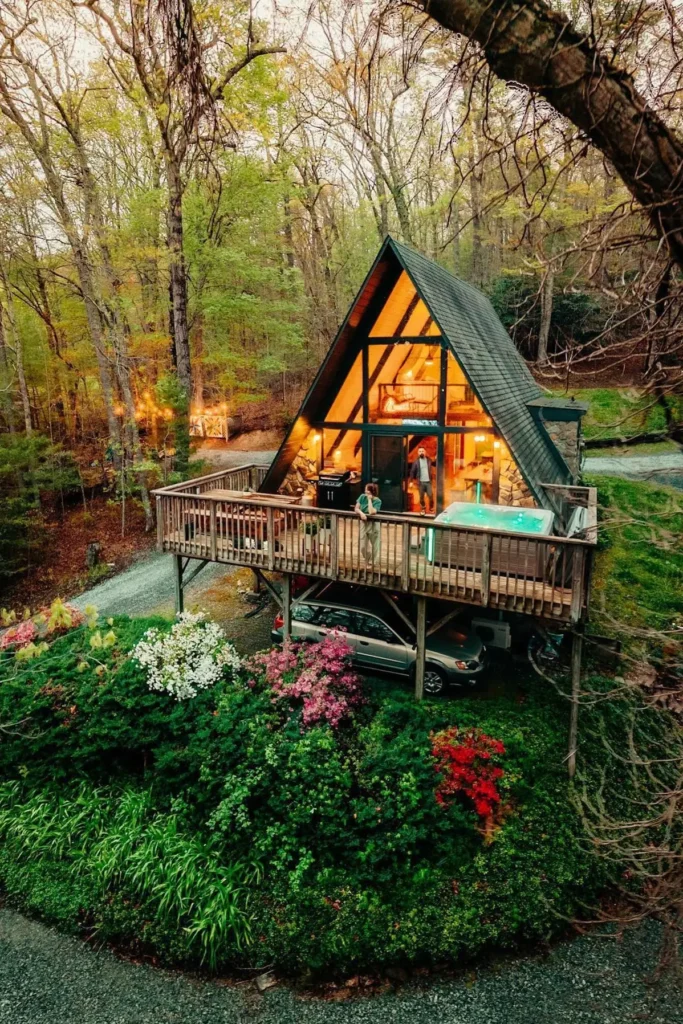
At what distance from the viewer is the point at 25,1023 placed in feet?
20.0

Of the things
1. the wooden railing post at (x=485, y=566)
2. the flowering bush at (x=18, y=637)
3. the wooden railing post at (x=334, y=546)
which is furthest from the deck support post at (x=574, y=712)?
the flowering bush at (x=18, y=637)

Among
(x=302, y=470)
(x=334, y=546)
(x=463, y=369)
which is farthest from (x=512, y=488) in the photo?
(x=302, y=470)

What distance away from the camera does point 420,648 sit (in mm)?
8883

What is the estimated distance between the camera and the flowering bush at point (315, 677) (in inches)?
323

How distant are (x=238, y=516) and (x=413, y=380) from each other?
4.46 meters

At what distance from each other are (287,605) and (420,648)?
2.47m

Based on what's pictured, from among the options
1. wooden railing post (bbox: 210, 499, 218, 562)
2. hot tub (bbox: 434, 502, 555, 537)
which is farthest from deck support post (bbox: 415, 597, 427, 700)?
wooden railing post (bbox: 210, 499, 218, 562)

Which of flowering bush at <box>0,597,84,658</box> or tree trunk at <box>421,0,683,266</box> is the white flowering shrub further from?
tree trunk at <box>421,0,683,266</box>

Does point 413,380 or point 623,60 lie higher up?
Answer: point 623,60

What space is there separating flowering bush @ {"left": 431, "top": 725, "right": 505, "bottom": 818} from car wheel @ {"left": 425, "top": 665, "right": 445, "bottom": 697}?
3.93 feet

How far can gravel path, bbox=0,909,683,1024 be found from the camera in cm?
594

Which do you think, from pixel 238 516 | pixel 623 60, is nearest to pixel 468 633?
pixel 238 516

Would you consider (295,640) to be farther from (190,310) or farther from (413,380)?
(190,310)

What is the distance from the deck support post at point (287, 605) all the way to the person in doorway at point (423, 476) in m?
3.30
